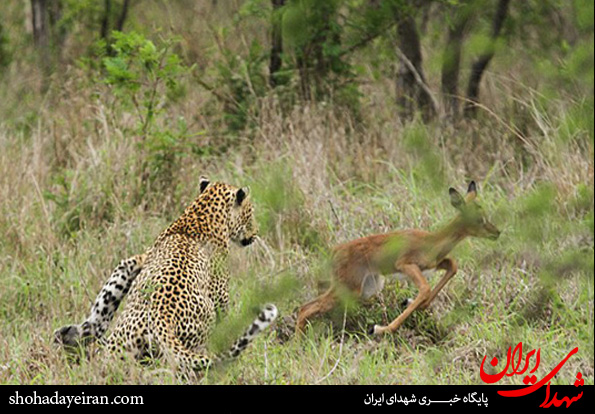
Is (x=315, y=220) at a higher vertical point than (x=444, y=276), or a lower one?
lower

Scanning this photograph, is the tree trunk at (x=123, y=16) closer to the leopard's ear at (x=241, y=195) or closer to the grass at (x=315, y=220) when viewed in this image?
the grass at (x=315, y=220)

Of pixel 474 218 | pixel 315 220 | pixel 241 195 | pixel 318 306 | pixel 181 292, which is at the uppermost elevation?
pixel 474 218

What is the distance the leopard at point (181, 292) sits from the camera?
5.11 meters

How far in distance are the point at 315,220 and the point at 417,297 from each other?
4.77 ft

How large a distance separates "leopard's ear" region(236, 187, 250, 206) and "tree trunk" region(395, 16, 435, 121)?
3348mm

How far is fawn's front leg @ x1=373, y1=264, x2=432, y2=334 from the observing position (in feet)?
18.7

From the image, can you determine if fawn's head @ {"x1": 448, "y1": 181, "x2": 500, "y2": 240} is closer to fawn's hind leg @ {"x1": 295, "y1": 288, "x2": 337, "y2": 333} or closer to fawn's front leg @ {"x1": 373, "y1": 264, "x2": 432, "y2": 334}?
fawn's front leg @ {"x1": 373, "y1": 264, "x2": 432, "y2": 334}

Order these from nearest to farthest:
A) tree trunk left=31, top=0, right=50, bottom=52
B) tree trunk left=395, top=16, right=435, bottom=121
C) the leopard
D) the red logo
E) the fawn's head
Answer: the fawn's head → the red logo → the leopard → tree trunk left=395, top=16, right=435, bottom=121 → tree trunk left=31, top=0, right=50, bottom=52

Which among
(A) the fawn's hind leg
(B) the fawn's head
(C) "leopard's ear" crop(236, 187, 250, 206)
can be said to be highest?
(B) the fawn's head

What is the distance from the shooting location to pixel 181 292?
17.5ft

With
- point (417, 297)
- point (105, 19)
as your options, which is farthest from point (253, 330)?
point (105, 19)

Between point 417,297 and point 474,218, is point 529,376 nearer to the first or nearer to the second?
point 417,297

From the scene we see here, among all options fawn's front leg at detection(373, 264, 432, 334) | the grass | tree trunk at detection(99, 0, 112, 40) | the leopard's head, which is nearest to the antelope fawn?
fawn's front leg at detection(373, 264, 432, 334)
